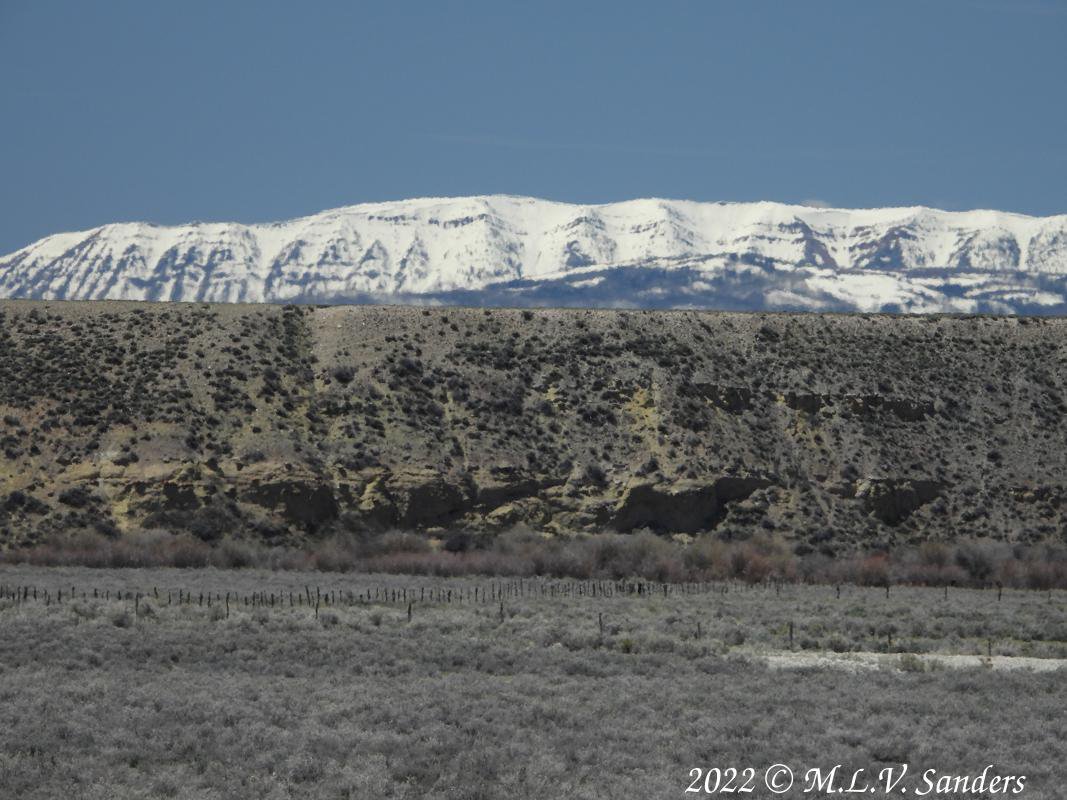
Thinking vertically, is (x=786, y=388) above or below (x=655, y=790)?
above

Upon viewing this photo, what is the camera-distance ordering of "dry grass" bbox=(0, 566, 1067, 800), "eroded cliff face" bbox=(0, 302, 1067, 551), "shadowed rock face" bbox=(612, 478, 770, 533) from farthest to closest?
"shadowed rock face" bbox=(612, 478, 770, 533) → "eroded cliff face" bbox=(0, 302, 1067, 551) → "dry grass" bbox=(0, 566, 1067, 800)

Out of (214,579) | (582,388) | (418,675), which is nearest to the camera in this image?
(418,675)

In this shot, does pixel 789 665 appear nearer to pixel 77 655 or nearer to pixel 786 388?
pixel 77 655

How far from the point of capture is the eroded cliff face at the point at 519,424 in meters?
62.8

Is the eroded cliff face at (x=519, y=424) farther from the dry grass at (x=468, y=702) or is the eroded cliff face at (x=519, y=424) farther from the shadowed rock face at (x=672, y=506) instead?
the dry grass at (x=468, y=702)

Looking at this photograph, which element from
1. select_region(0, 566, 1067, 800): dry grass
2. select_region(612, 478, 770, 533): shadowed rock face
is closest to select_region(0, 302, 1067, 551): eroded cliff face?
select_region(612, 478, 770, 533): shadowed rock face

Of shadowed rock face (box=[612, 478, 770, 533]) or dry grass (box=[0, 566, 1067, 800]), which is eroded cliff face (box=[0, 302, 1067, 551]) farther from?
dry grass (box=[0, 566, 1067, 800])

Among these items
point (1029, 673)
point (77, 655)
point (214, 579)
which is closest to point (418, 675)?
point (77, 655)

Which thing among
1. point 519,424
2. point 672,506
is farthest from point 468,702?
point 519,424

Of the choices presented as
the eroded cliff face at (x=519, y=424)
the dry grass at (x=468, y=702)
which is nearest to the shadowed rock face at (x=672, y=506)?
the eroded cliff face at (x=519, y=424)

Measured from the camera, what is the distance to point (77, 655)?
30.1 meters

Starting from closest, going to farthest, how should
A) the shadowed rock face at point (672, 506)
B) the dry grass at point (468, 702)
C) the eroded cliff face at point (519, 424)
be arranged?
the dry grass at point (468, 702) < the eroded cliff face at point (519, 424) < the shadowed rock face at point (672, 506)

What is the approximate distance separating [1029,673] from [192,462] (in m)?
40.4

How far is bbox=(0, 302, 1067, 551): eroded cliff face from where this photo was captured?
206ft
